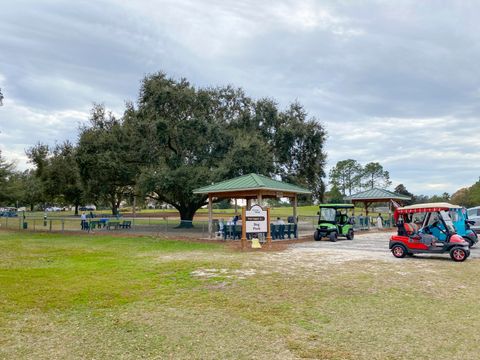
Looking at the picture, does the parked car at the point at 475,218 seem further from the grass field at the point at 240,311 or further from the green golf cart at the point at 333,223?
the grass field at the point at 240,311

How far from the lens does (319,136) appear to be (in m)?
30.3

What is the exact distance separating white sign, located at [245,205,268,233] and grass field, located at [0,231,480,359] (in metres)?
5.29

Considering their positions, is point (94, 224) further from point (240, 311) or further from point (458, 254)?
point (240, 311)

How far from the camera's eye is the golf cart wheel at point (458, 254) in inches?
468

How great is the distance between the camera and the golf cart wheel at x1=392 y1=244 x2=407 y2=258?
12750 millimetres

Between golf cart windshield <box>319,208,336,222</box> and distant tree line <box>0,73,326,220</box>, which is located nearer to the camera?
golf cart windshield <box>319,208,336,222</box>

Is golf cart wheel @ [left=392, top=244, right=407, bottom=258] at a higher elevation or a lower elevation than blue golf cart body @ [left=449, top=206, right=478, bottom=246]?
lower

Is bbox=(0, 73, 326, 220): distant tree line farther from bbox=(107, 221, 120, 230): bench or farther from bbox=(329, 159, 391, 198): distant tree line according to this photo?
bbox=(329, 159, 391, 198): distant tree line

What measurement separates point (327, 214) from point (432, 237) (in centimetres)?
779

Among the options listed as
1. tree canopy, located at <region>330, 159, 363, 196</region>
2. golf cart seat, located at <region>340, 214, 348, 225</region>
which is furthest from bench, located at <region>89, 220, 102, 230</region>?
tree canopy, located at <region>330, 159, 363, 196</region>

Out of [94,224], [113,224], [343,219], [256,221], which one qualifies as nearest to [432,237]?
[256,221]

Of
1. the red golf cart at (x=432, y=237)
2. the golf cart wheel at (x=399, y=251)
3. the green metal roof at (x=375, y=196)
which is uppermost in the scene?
the green metal roof at (x=375, y=196)

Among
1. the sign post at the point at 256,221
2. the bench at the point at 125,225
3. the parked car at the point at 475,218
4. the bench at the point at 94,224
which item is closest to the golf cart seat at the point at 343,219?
the sign post at the point at 256,221

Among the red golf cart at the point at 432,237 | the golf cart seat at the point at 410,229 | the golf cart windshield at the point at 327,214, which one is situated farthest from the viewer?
the golf cart windshield at the point at 327,214
